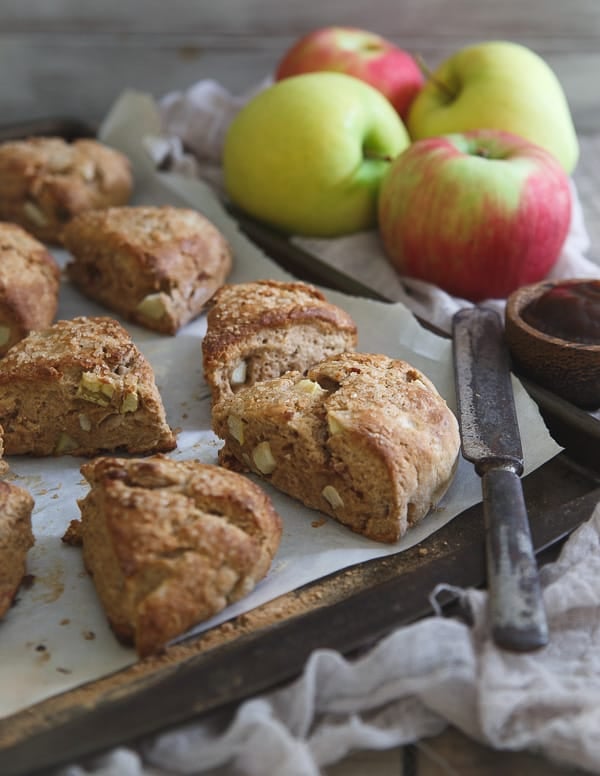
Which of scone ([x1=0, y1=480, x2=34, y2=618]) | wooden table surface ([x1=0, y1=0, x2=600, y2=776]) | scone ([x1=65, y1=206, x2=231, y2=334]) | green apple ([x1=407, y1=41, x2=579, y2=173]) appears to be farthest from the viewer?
wooden table surface ([x1=0, y1=0, x2=600, y2=776])

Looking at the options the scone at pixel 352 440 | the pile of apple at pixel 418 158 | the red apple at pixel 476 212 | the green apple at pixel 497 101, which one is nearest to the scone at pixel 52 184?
the pile of apple at pixel 418 158

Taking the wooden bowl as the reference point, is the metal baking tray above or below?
below

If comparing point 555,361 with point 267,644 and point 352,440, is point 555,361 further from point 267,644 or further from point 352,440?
point 267,644

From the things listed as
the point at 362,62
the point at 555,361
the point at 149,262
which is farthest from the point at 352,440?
the point at 362,62

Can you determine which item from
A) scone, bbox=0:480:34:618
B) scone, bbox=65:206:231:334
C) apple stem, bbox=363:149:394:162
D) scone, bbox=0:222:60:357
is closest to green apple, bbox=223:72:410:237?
apple stem, bbox=363:149:394:162

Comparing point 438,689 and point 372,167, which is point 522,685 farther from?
point 372,167

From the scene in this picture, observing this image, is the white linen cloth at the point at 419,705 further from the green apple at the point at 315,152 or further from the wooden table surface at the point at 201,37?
the wooden table surface at the point at 201,37

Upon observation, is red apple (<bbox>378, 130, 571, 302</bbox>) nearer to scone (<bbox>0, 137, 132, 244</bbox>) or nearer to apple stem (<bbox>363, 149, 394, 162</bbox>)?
apple stem (<bbox>363, 149, 394, 162</bbox>)
